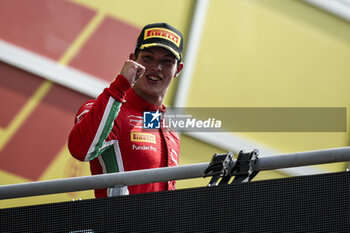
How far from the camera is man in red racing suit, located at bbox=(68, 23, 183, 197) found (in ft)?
5.57

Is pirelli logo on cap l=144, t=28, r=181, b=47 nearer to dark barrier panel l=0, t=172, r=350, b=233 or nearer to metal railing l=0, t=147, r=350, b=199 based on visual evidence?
metal railing l=0, t=147, r=350, b=199

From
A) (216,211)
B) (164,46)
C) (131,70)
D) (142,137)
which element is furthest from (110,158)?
(216,211)

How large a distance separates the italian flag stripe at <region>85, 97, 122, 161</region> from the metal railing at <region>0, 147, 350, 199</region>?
177 millimetres

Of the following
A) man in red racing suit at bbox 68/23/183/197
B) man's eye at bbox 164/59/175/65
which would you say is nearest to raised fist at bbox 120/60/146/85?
man in red racing suit at bbox 68/23/183/197

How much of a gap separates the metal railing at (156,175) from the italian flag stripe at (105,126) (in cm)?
18

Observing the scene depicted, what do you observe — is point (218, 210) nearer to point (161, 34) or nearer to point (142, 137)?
point (142, 137)

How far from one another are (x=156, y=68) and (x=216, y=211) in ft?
2.41

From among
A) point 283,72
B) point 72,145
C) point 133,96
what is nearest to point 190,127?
point 283,72

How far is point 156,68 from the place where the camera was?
6.61 ft

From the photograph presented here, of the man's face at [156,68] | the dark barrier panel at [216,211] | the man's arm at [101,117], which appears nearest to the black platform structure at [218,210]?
the dark barrier panel at [216,211]

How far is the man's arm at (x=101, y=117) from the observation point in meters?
1.69

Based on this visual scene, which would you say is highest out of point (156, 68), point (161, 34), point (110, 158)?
point (161, 34)

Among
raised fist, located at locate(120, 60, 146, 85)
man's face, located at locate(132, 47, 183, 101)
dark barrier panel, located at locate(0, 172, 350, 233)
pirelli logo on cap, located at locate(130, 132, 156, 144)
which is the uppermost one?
man's face, located at locate(132, 47, 183, 101)

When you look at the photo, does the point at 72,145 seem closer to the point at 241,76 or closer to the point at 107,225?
the point at 107,225
